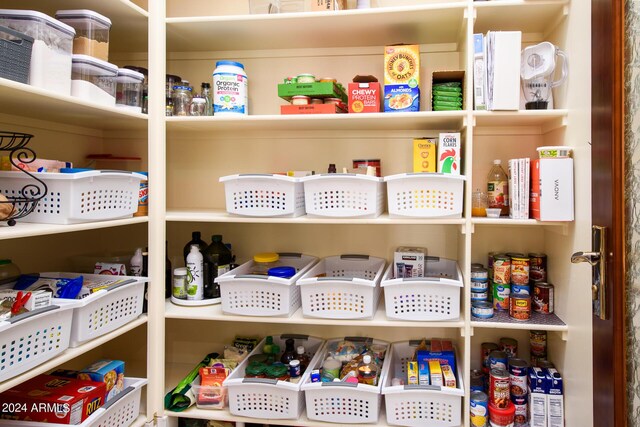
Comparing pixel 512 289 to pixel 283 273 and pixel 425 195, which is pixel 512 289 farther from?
pixel 283 273

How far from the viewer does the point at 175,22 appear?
1952 mm

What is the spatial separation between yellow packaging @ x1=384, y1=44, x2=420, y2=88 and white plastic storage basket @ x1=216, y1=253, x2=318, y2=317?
2.95 ft

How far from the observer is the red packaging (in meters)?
1.88

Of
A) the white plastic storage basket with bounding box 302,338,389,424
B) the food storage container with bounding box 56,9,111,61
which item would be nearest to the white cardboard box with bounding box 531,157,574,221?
the white plastic storage basket with bounding box 302,338,389,424

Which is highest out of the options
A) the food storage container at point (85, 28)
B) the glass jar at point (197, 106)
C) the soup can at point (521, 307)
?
the food storage container at point (85, 28)

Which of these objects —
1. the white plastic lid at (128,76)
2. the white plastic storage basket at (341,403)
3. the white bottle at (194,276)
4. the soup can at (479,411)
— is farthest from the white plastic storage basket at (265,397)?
the white plastic lid at (128,76)

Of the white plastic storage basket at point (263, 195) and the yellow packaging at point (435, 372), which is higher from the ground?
the white plastic storage basket at point (263, 195)

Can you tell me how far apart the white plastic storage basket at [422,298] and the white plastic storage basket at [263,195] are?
0.50m

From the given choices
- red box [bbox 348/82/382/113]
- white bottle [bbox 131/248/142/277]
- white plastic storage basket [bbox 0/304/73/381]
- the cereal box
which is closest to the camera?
white plastic storage basket [bbox 0/304/73/381]

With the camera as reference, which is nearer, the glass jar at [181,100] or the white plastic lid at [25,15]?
the white plastic lid at [25,15]

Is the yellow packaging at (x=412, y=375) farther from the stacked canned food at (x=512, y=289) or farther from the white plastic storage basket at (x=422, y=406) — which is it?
the stacked canned food at (x=512, y=289)

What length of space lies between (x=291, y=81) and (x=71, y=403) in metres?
1.42

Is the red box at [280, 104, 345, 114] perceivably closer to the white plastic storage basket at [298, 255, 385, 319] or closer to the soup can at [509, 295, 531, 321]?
the white plastic storage basket at [298, 255, 385, 319]

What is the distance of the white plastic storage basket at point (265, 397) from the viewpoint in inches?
71.9
